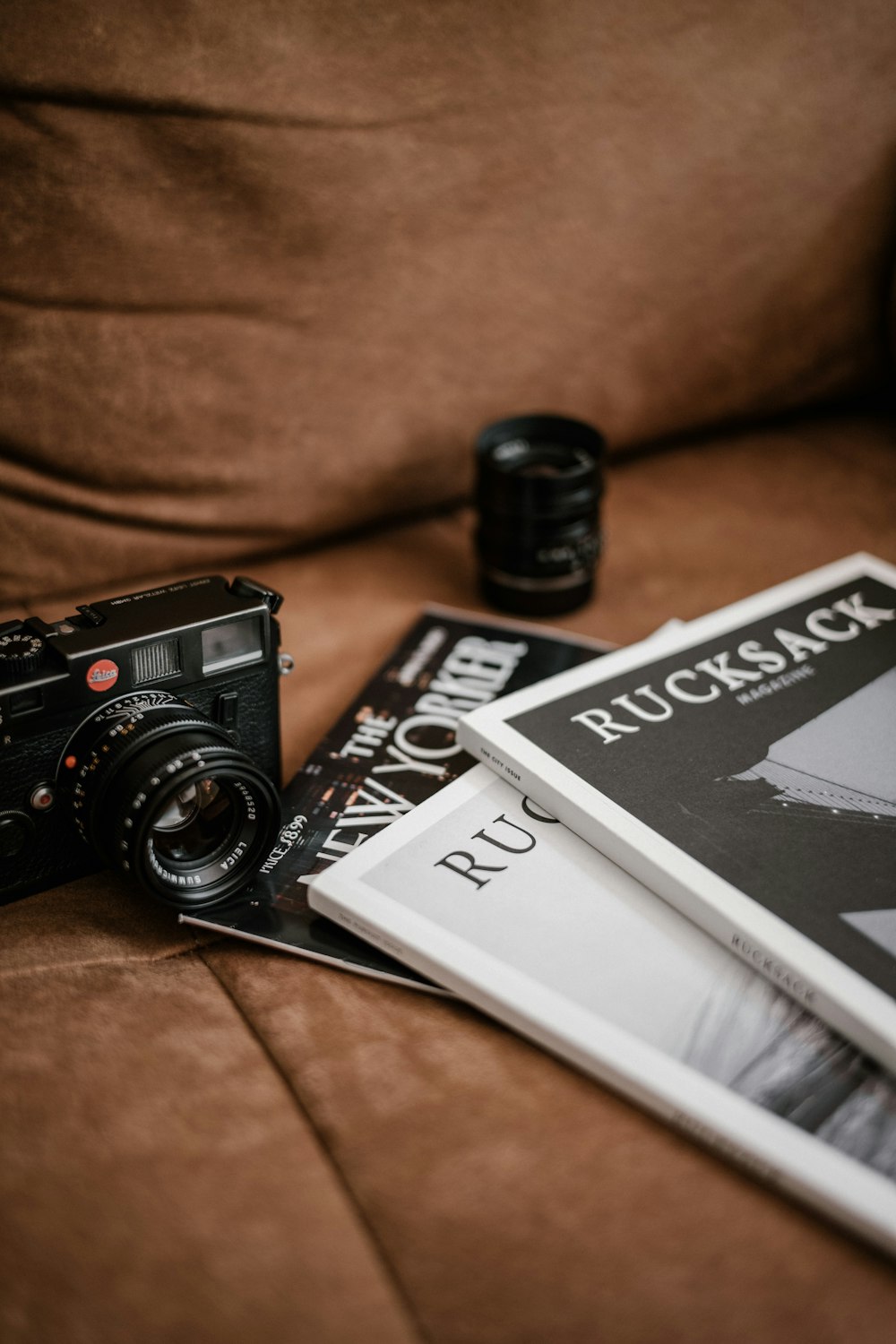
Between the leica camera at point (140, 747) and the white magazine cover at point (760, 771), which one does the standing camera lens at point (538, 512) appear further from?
the leica camera at point (140, 747)

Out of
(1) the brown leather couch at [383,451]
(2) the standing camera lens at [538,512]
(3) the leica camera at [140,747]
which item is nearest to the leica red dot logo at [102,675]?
(3) the leica camera at [140,747]

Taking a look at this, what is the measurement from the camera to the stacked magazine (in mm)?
500

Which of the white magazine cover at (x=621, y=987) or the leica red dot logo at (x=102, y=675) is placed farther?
the leica red dot logo at (x=102, y=675)

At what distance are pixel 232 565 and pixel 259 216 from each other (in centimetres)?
27

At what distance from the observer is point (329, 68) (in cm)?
77

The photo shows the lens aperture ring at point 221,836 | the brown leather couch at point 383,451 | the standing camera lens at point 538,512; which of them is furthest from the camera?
the standing camera lens at point 538,512

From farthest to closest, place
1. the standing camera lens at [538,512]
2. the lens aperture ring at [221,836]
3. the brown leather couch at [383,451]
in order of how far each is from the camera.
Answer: the standing camera lens at [538,512], the lens aperture ring at [221,836], the brown leather couch at [383,451]

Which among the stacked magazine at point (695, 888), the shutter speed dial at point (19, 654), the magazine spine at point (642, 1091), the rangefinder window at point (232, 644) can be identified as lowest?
the magazine spine at point (642, 1091)

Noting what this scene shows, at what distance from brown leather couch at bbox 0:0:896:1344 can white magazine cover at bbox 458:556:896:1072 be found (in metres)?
0.10

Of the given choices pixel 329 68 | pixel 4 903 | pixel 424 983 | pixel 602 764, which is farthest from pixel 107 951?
pixel 329 68

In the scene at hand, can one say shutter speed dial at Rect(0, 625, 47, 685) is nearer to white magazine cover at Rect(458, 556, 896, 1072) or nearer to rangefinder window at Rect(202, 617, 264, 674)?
rangefinder window at Rect(202, 617, 264, 674)

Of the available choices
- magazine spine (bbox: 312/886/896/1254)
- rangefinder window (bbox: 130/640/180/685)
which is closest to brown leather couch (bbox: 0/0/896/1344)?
magazine spine (bbox: 312/886/896/1254)

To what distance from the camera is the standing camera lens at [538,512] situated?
0.83 metres

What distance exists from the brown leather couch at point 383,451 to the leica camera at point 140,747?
0.15ft
